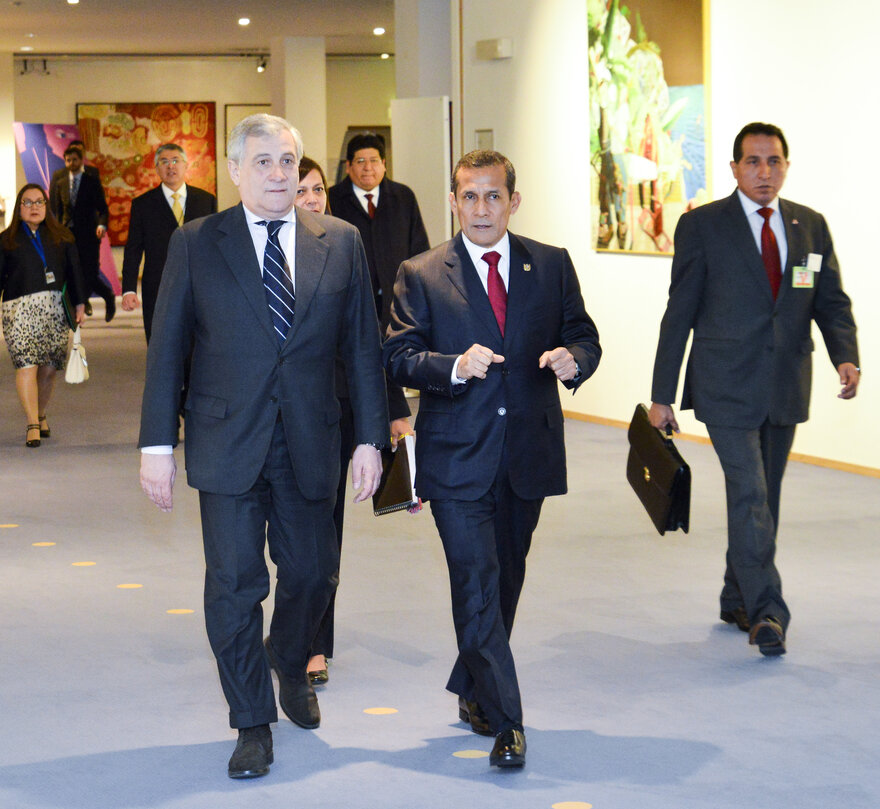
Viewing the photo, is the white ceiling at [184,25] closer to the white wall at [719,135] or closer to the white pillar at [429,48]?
the white pillar at [429,48]

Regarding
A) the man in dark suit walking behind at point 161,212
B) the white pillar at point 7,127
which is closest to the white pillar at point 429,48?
the man in dark suit walking behind at point 161,212

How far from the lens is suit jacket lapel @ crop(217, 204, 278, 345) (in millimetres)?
3596

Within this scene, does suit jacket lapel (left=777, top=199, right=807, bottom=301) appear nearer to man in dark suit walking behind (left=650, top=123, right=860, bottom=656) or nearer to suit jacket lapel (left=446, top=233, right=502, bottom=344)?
man in dark suit walking behind (left=650, top=123, right=860, bottom=656)

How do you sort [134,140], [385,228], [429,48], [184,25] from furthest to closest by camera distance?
[134,140] → [184,25] → [429,48] → [385,228]

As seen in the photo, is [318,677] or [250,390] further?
[318,677]

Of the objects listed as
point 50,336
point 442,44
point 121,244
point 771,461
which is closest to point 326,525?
point 771,461

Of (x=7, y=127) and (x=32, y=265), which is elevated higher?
(x=7, y=127)

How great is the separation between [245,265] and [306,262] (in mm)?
171

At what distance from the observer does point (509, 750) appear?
3.60 meters

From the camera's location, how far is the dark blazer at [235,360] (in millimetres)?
3602

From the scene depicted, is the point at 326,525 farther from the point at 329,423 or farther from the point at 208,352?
the point at 208,352

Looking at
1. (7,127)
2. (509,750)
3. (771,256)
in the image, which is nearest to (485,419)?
(509,750)

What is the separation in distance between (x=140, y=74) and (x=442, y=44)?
49.7 feet

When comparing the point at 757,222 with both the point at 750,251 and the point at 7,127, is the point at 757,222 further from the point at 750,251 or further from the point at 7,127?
the point at 7,127
